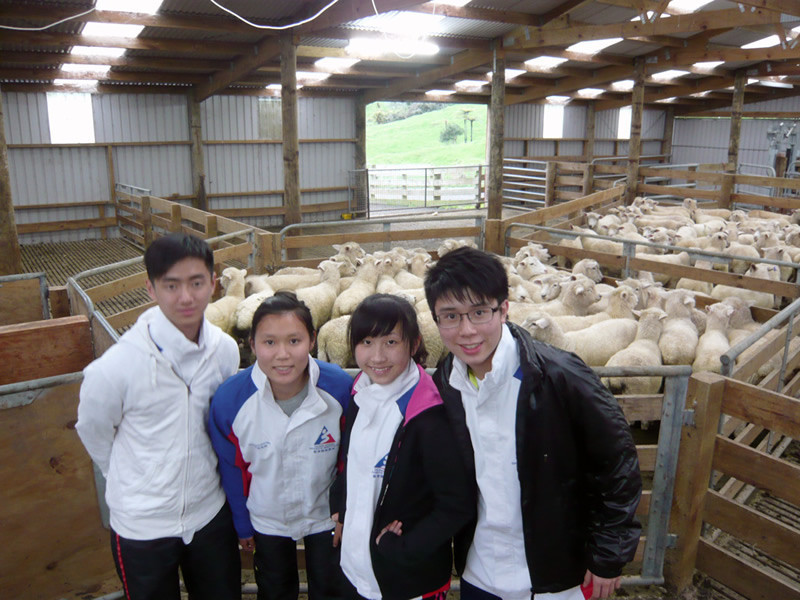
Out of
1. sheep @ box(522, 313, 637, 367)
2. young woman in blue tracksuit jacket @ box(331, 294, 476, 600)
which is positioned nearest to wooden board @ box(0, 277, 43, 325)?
young woman in blue tracksuit jacket @ box(331, 294, 476, 600)

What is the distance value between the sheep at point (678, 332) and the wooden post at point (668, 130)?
2354 cm

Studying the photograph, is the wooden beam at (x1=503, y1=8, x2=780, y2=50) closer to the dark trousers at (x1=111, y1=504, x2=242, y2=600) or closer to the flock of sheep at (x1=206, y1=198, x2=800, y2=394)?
the flock of sheep at (x1=206, y1=198, x2=800, y2=394)

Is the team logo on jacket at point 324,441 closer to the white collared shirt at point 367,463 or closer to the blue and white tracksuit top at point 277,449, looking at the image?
the blue and white tracksuit top at point 277,449

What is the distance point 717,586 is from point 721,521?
378mm

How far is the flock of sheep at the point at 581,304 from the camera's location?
209 inches

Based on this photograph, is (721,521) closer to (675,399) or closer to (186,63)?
(675,399)

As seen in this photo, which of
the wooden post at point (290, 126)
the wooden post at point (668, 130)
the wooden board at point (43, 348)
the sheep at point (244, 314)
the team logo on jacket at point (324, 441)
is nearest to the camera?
the team logo on jacket at point (324, 441)

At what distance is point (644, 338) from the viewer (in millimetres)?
→ 5516

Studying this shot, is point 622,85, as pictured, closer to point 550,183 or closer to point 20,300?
point 550,183

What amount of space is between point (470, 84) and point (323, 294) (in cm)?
1422

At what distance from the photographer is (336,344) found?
5531 millimetres

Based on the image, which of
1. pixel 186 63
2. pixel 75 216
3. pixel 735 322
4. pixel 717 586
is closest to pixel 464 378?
pixel 717 586

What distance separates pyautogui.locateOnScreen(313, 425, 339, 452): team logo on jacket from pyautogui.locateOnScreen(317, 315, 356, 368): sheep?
3.28 m

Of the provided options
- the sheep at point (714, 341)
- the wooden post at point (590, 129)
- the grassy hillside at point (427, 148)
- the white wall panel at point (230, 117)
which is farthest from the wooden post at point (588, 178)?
the grassy hillside at point (427, 148)
